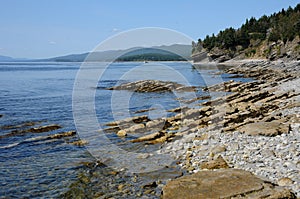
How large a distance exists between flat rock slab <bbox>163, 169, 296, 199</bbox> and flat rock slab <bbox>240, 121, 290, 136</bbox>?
15.4 ft

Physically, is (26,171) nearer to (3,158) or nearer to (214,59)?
(3,158)

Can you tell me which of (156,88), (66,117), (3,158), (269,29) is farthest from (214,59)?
Answer: (3,158)

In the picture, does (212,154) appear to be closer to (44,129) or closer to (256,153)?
(256,153)

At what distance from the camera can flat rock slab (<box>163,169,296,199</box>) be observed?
811 centimetres

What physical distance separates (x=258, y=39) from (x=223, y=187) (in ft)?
459

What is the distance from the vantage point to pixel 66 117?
982 inches

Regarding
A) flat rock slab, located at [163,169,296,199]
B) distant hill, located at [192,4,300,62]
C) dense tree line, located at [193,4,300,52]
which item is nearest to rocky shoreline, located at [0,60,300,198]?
flat rock slab, located at [163,169,296,199]

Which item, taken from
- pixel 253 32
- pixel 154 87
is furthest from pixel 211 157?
pixel 253 32

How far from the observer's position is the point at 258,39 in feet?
445

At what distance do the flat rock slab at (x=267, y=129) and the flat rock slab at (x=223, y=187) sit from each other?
15.4ft

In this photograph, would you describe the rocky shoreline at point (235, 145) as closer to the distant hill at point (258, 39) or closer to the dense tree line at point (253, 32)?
the distant hill at point (258, 39)

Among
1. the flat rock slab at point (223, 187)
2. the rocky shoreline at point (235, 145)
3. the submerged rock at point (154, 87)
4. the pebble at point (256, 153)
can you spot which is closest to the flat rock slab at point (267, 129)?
the rocky shoreline at point (235, 145)

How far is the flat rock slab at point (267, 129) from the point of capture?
535 inches

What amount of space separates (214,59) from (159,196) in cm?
14687
